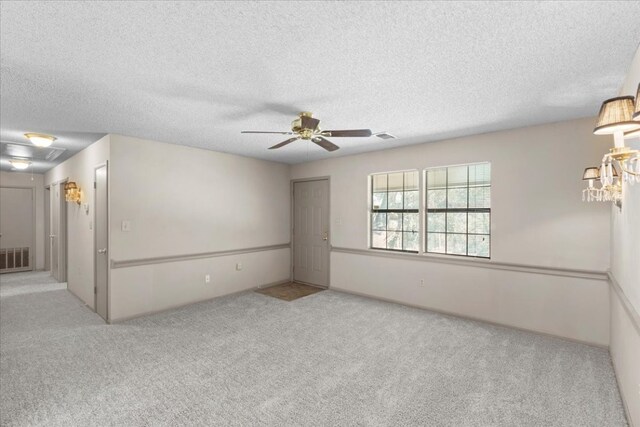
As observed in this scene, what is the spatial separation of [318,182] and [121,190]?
3.21 m

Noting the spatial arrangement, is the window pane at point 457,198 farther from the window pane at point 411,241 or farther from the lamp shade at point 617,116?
the lamp shade at point 617,116

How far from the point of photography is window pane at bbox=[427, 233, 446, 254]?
4484 millimetres

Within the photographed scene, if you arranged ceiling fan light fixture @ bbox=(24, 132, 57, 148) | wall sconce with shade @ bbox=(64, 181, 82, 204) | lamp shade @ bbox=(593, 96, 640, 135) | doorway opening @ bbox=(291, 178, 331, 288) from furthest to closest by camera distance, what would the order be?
doorway opening @ bbox=(291, 178, 331, 288)
wall sconce with shade @ bbox=(64, 181, 82, 204)
ceiling fan light fixture @ bbox=(24, 132, 57, 148)
lamp shade @ bbox=(593, 96, 640, 135)

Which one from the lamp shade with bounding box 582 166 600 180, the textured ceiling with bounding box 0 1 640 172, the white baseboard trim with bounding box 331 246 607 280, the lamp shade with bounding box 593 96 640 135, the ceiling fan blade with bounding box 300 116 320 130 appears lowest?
the white baseboard trim with bounding box 331 246 607 280

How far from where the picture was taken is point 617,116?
55.1 inches

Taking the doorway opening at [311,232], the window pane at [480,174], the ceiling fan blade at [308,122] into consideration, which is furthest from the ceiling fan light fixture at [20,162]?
the window pane at [480,174]

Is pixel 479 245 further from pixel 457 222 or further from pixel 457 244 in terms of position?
pixel 457 222

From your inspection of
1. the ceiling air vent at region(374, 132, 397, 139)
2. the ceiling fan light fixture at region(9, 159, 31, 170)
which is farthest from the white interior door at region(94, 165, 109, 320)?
the ceiling air vent at region(374, 132, 397, 139)

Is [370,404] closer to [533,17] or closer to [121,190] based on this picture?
[533,17]

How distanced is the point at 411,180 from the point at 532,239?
1807 millimetres

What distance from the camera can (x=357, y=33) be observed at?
176 centimetres

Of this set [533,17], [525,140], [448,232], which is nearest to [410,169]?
[448,232]

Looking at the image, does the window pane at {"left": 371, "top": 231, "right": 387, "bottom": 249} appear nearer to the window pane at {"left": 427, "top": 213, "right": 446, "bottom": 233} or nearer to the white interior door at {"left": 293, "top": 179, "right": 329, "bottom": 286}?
the window pane at {"left": 427, "top": 213, "right": 446, "bottom": 233}

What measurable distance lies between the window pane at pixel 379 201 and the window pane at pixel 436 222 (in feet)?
2.65
